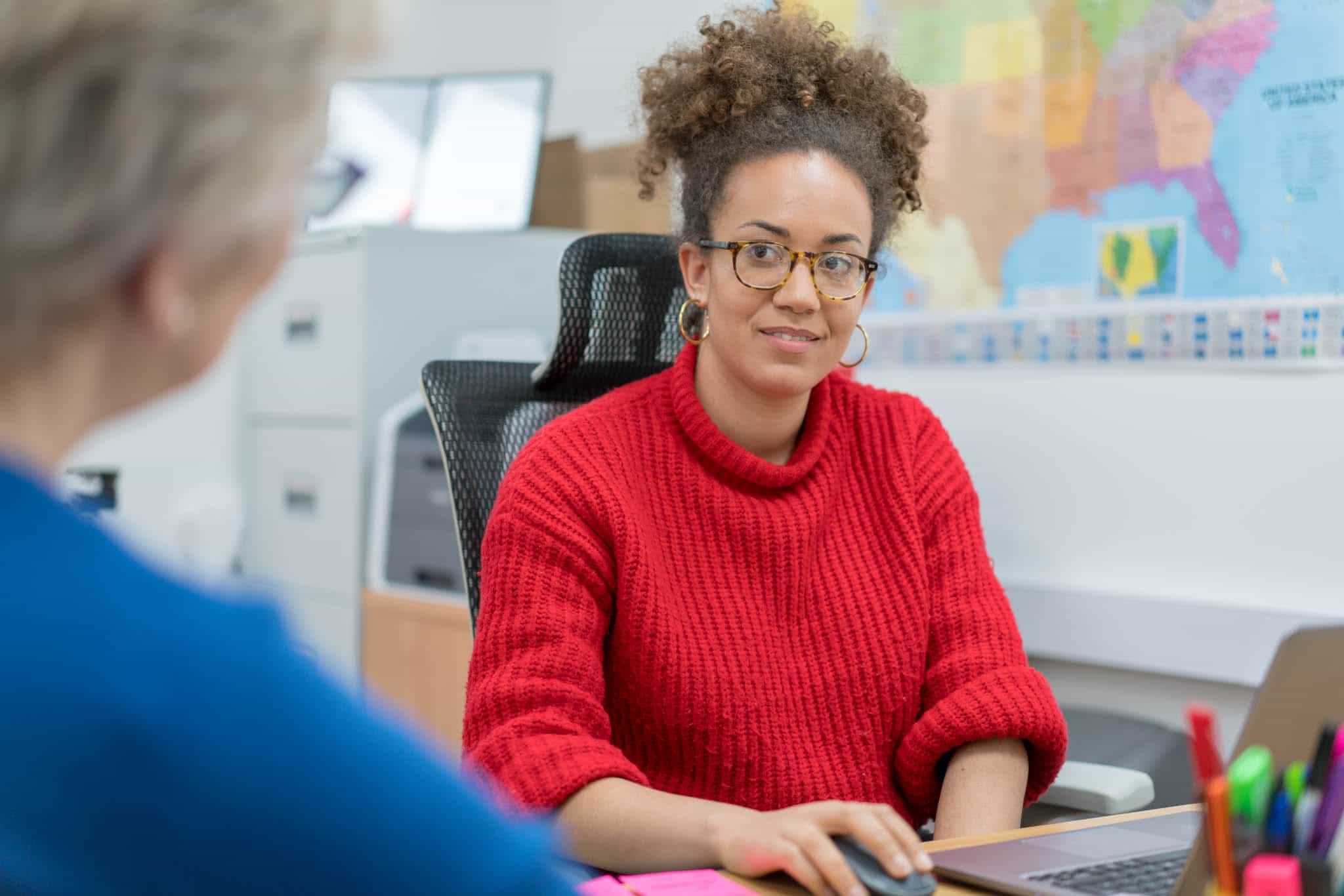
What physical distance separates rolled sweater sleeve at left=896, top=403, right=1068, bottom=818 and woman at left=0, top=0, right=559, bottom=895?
83 cm

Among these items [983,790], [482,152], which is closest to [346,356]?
[482,152]

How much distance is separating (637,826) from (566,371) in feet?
2.00

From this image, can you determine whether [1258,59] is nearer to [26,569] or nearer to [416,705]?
[26,569]

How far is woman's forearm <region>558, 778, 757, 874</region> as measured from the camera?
0.95 meters

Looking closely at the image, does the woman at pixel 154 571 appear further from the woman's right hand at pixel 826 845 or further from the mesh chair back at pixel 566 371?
the mesh chair back at pixel 566 371

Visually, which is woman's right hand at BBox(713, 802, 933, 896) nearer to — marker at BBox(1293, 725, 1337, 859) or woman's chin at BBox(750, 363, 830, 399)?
marker at BBox(1293, 725, 1337, 859)

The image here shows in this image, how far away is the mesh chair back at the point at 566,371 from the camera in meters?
1.36

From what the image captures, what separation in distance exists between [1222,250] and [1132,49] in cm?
31

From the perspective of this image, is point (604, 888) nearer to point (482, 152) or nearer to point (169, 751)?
point (169, 751)

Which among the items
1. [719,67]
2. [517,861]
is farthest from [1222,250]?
[517,861]

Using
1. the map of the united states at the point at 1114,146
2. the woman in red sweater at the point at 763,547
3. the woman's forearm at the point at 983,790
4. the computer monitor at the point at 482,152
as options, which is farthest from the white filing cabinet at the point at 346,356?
the woman's forearm at the point at 983,790

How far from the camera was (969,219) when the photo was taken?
1.97m

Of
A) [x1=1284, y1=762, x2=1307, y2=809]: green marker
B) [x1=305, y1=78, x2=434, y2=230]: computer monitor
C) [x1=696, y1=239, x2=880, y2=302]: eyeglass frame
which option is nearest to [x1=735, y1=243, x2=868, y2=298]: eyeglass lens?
[x1=696, y1=239, x2=880, y2=302]: eyeglass frame

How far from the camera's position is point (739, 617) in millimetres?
1272
